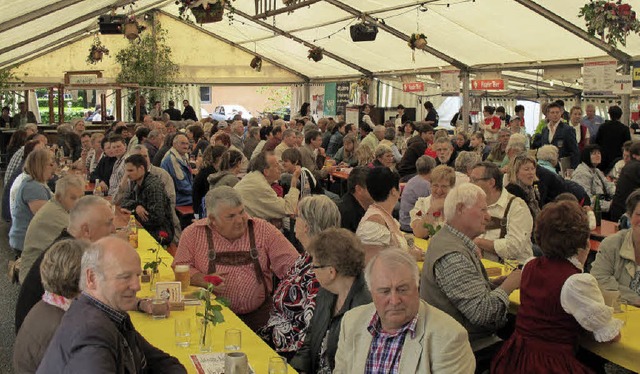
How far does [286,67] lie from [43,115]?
8.18 m

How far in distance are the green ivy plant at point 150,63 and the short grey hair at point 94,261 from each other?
21.9 m

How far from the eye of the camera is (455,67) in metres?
19.0

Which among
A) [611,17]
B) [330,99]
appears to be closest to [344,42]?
[330,99]

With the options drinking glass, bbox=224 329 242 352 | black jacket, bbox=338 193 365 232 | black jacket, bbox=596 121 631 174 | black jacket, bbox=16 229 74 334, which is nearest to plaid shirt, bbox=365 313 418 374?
drinking glass, bbox=224 329 242 352

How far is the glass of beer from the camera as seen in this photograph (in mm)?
4828

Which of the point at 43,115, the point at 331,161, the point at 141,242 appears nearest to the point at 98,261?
the point at 141,242

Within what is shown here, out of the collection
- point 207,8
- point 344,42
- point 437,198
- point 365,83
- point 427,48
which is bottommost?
point 437,198

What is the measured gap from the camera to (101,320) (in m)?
2.74

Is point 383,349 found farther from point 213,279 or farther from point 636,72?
point 636,72

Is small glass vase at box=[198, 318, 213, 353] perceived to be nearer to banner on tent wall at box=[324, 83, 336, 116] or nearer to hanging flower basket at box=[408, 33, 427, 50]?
hanging flower basket at box=[408, 33, 427, 50]

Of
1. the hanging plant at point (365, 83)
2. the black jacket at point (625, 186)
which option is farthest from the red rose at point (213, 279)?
the hanging plant at point (365, 83)

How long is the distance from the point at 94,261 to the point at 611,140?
10.4 metres

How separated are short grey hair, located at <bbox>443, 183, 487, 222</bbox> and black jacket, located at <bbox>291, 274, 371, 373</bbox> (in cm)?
56

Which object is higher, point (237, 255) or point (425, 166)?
point (425, 166)
